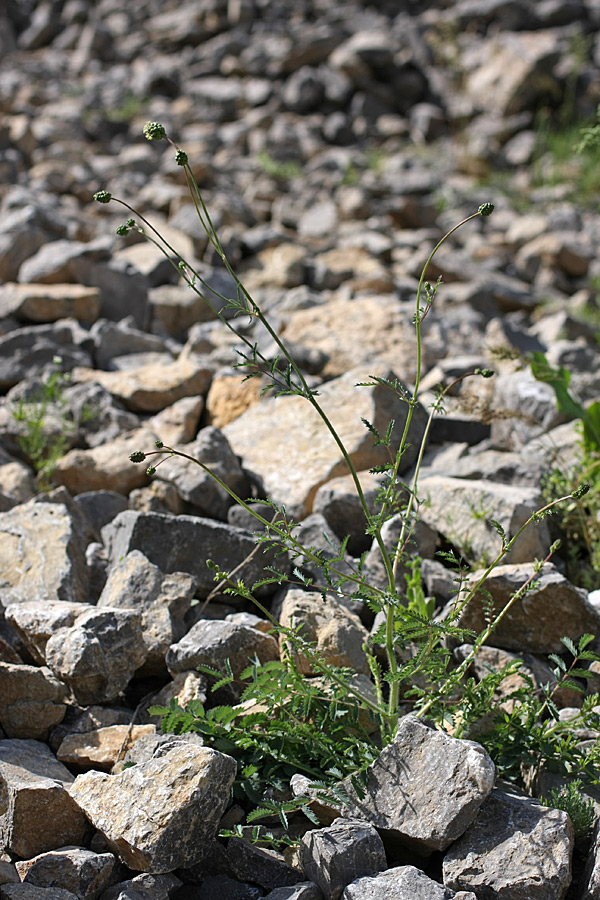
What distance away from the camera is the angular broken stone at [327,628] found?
2504 millimetres

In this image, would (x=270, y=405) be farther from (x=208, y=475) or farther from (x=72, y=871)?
(x=72, y=871)

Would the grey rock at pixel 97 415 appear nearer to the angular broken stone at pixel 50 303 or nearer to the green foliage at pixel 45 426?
the green foliage at pixel 45 426

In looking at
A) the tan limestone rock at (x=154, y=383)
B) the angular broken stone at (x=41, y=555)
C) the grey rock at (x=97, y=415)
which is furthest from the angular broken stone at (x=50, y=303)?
the angular broken stone at (x=41, y=555)

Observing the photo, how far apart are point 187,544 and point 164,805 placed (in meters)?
1.17

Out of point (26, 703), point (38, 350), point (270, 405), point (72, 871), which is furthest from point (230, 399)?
point (72, 871)

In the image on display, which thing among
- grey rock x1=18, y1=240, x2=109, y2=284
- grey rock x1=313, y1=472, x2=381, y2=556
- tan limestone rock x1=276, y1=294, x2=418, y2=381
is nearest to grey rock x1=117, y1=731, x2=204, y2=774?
grey rock x1=313, y1=472, x2=381, y2=556

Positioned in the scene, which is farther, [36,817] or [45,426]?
[45,426]

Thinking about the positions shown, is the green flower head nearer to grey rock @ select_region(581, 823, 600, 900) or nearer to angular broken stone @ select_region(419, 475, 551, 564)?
angular broken stone @ select_region(419, 475, 551, 564)

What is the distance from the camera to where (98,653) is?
7.81 feet

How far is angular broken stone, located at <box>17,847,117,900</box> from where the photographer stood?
1.88m

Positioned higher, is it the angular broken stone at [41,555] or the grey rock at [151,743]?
the angular broken stone at [41,555]

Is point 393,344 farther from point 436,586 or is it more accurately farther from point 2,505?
point 2,505

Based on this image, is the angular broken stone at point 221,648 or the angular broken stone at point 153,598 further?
the angular broken stone at point 153,598

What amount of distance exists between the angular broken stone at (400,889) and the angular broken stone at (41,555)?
4.57ft
